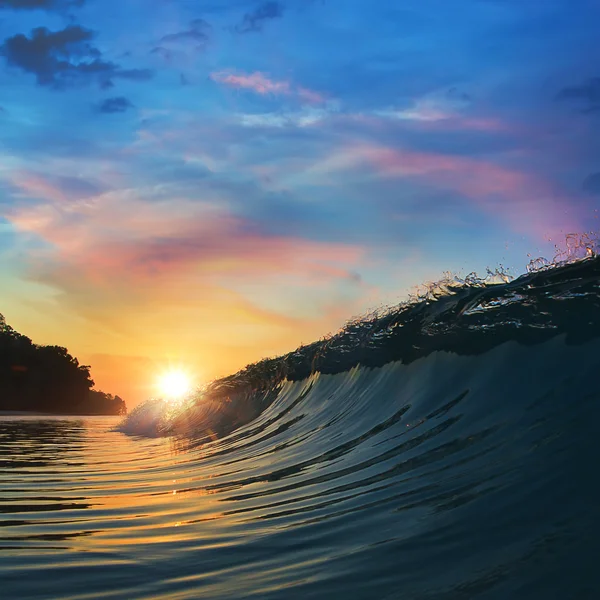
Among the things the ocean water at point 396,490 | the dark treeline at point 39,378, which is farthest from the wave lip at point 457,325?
the dark treeline at point 39,378

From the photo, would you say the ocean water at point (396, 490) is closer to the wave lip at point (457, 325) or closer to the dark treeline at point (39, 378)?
the wave lip at point (457, 325)

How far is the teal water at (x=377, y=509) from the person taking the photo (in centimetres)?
222

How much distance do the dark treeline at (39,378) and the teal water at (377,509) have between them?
4756 centimetres

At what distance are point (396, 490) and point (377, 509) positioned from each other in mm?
264

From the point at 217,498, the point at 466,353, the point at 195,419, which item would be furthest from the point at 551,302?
the point at 195,419

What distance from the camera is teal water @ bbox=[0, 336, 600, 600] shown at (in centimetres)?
222

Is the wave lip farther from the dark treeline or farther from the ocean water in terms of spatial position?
the dark treeline

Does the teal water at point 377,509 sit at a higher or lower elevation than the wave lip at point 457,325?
lower

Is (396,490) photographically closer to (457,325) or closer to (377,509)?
(377,509)

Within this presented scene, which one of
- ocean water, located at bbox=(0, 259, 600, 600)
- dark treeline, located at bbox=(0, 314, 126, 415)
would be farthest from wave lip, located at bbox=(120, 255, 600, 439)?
dark treeline, located at bbox=(0, 314, 126, 415)

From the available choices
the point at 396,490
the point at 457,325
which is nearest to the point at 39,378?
the point at 457,325

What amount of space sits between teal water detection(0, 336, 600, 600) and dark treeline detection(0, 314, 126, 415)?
47.6m

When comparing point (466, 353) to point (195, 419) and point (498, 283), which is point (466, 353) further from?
point (195, 419)

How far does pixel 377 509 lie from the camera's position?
3049 mm
